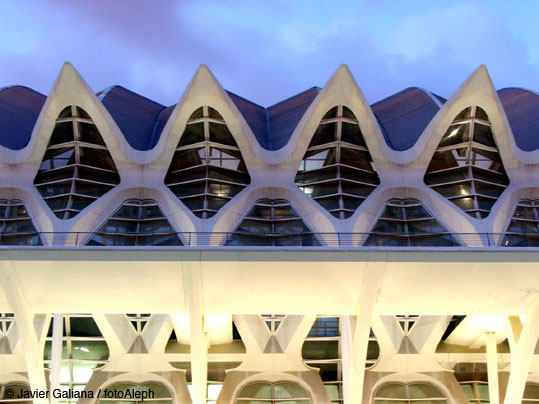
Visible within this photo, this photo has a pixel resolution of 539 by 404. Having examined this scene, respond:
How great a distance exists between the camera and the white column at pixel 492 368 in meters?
21.9

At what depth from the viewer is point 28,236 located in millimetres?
22578

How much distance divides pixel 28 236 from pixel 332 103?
43.5ft

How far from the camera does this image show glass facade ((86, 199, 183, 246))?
2250cm

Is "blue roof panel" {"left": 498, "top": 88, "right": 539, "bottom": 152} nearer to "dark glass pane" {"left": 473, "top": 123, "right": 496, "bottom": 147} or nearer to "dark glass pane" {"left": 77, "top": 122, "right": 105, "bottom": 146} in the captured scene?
"dark glass pane" {"left": 473, "top": 123, "right": 496, "bottom": 147}

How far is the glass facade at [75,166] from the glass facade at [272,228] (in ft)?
19.7

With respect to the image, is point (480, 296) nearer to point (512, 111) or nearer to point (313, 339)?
point (313, 339)

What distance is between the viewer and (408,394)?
25531mm

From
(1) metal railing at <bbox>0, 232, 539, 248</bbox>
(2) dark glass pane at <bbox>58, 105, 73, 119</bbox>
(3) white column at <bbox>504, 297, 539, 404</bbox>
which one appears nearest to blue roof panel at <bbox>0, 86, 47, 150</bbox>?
(2) dark glass pane at <bbox>58, 105, 73, 119</bbox>

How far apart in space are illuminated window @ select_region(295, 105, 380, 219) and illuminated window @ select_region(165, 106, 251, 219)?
9.46ft

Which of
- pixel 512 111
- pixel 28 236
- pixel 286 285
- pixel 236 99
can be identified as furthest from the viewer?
pixel 236 99

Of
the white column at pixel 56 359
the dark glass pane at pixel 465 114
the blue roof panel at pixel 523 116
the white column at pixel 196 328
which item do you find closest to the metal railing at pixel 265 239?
the white column at pixel 56 359

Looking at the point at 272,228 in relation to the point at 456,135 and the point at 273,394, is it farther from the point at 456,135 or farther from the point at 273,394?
the point at 456,135

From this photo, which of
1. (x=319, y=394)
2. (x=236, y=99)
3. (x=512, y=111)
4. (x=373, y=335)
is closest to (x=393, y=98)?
(x=512, y=111)

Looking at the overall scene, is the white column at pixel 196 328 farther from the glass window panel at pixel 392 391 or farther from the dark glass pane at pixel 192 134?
the glass window panel at pixel 392 391
